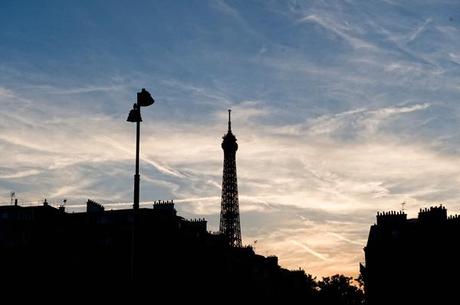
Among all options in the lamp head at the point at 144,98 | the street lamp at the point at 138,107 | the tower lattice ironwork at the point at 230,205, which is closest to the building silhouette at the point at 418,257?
the street lamp at the point at 138,107

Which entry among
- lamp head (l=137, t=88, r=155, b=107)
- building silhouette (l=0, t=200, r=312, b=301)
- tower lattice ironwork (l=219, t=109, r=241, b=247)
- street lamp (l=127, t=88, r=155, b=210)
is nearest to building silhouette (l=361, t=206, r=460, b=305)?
building silhouette (l=0, t=200, r=312, b=301)

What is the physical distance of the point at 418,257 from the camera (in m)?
72.1

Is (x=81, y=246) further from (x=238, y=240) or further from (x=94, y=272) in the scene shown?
(x=238, y=240)

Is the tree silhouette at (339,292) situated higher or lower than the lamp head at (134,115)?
lower

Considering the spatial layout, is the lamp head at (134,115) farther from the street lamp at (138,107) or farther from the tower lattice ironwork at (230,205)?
the tower lattice ironwork at (230,205)

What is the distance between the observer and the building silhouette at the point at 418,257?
68750mm

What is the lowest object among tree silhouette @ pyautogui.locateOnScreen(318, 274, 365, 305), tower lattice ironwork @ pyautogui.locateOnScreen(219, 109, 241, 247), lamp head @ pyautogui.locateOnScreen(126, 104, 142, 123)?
tree silhouette @ pyautogui.locateOnScreen(318, 274, 365, 305)

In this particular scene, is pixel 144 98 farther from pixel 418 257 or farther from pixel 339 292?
pixel 339 292

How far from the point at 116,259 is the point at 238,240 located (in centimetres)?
8747

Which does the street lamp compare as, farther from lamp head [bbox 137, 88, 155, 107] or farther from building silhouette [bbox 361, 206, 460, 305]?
building silhouette [bbox 361, 206, 460, 305]

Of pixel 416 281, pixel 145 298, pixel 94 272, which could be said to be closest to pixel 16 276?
pixel 94 272

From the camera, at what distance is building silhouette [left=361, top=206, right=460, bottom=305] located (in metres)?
68.8

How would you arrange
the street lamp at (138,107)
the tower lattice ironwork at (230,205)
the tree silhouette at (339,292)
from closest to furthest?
the street lamp at (138,107)
the tree silhouette at (339,292)
the tower lattice ironwork at (230,205)

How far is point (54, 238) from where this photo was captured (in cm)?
6788
